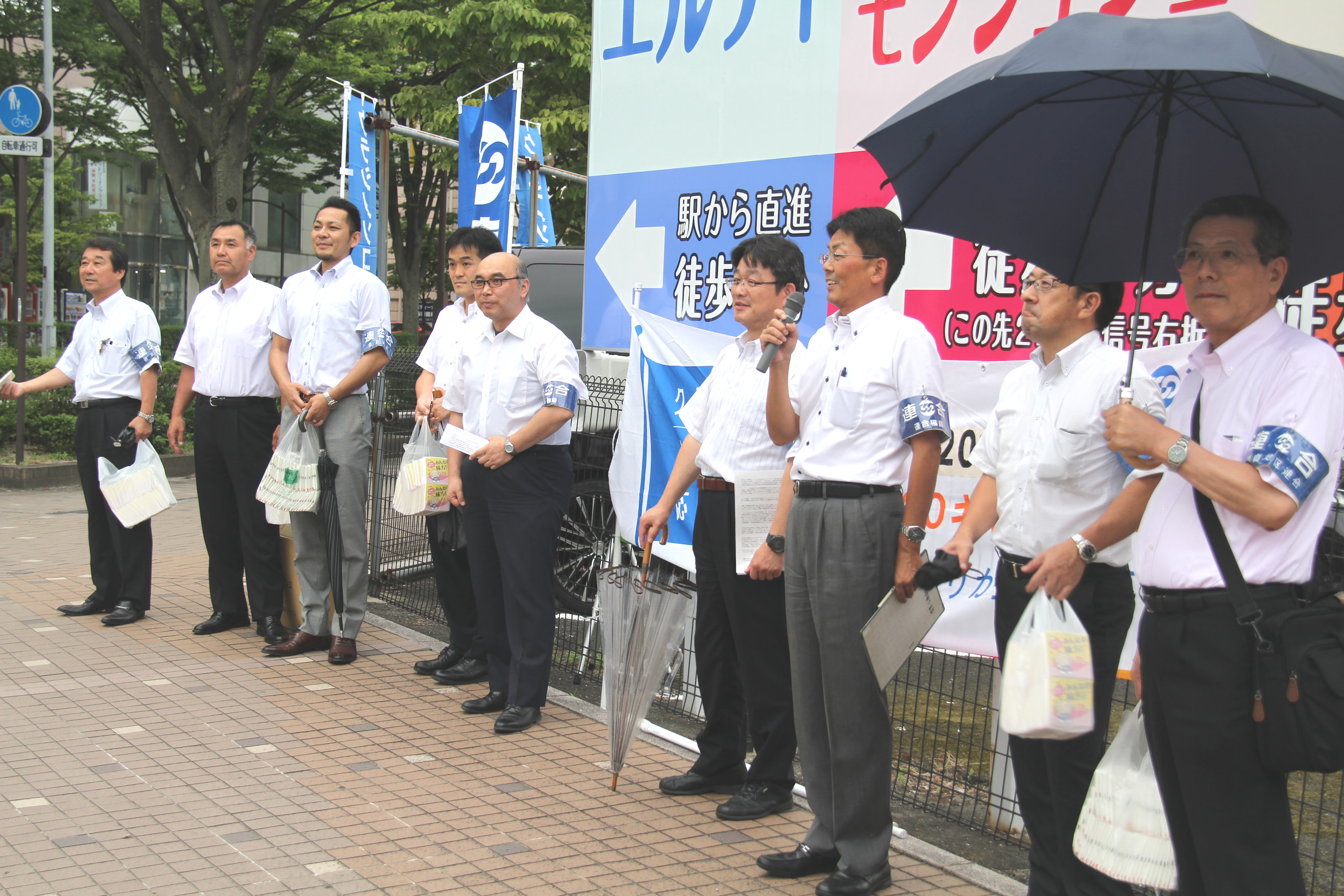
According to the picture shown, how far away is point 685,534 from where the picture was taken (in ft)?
17.6

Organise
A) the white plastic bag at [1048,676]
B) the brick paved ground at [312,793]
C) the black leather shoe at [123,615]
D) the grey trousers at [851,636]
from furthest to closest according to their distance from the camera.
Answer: the black leather shoe at [123,615], the brick paved ground at [312,793], the grey trousers at [851,636], the white plastic bag at [1048,676]

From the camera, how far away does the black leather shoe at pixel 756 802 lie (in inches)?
168

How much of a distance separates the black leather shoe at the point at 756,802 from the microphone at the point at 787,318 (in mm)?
1613

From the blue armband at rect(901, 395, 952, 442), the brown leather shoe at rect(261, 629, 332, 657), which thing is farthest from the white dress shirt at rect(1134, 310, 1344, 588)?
the brown leather shoe at rect(261, 629, 332, 657)

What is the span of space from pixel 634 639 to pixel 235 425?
10.6 ft

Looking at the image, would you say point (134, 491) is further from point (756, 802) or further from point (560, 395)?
point (756, 802)

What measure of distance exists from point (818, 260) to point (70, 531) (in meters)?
7.65

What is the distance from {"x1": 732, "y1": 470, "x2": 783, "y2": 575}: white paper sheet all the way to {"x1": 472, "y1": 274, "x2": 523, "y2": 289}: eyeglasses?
5.65 feet

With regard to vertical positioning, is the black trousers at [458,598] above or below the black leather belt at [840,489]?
below

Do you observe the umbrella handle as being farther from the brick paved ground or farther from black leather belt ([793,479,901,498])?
the brick paved ground

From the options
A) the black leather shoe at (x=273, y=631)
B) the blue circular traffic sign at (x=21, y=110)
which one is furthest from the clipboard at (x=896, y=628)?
the blue circular traffic sign at (x=21, y=110)

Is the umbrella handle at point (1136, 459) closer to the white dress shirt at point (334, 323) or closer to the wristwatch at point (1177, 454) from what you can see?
the wristwatch at point (1177, 454)

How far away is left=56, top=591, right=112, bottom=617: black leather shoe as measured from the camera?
707 centimetres

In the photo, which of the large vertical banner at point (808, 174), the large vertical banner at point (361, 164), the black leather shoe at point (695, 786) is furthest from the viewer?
the large vertical banner at point (361, 164)
